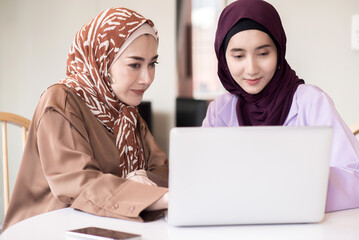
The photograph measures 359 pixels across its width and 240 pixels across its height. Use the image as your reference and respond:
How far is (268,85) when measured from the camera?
1.54m

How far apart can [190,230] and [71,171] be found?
0.42 metres

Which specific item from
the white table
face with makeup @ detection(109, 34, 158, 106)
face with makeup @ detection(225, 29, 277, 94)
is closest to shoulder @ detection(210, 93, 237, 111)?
face with makeup @ detection(225, 29, 277, 94)

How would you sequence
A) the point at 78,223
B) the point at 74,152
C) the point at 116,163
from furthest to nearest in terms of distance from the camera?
the point at 116,163
the point at 74,152
the point at 78,223

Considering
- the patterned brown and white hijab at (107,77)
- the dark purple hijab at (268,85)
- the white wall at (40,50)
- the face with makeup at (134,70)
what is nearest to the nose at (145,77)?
the face with makeup at (134,70)

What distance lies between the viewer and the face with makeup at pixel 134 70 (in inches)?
61.7

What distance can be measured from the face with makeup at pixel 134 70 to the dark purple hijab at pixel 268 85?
235 mm

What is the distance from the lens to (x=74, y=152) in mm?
1267

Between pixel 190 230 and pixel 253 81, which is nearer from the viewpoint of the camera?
pixel 190 230

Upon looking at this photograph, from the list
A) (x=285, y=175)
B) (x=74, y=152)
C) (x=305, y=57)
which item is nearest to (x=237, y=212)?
(x=285, y=175)

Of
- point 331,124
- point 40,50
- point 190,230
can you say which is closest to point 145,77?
point 331,124

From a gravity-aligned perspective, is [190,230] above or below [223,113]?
below

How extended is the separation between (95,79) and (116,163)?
0.96 ft

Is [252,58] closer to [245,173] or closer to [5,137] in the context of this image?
[245,173]

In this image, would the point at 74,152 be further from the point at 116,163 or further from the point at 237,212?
the point at 237,212
